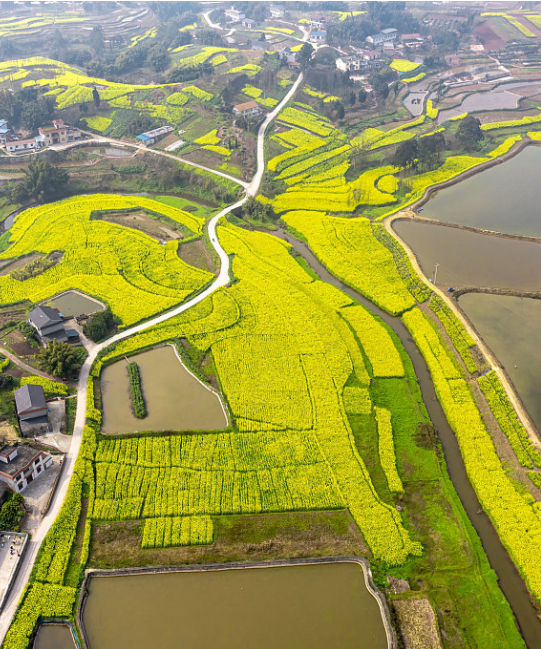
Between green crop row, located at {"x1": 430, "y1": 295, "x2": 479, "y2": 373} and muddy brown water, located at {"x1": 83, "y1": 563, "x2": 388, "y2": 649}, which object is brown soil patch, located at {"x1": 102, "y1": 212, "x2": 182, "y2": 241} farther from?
muddy brown water, located at {"x1": 83, "y1": 563, "x2": 388, "y2": 649}

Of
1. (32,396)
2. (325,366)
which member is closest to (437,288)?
(325,366)

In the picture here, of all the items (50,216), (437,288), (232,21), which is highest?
(232,21)

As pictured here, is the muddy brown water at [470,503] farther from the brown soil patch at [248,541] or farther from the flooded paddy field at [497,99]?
the flooded paddy field at [497,99]

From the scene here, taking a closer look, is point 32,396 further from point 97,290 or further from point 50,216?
point 50,216

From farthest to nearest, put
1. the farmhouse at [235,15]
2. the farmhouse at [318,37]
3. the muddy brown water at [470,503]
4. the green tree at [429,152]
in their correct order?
the farmhouse at [235,15] → the farmhouse at [318,37] → the green tree at [429,152] → the muddy brown water at [470,503]

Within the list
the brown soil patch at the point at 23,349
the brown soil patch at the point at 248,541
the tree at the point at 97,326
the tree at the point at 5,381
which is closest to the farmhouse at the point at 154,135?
the tree at the point at 97,326
